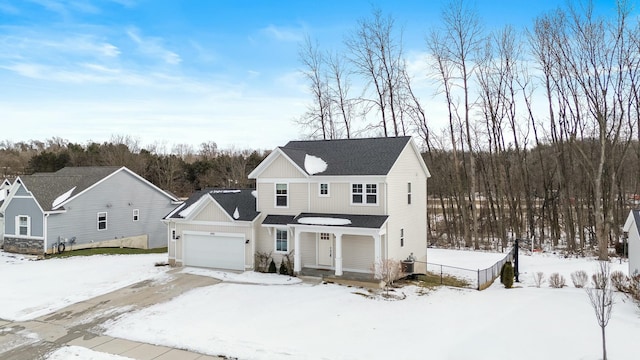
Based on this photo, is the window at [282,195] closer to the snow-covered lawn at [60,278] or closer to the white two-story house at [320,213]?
the white two-story house at [320,213]

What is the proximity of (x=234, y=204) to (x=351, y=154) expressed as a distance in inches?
251

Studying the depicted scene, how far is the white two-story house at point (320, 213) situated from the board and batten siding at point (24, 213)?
10.3 m

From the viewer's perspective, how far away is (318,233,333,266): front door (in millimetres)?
17641

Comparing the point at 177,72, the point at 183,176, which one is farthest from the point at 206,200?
the point at 183,176

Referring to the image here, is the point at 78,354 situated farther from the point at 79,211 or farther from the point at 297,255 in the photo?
the point at 79,211

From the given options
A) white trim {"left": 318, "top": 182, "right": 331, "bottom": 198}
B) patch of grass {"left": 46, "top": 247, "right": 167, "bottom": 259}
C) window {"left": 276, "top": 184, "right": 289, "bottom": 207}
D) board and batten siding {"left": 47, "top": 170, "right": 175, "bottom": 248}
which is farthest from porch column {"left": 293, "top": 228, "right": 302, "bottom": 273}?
board and batten siding {"left": 47, "top": 170, "right": 175, "bottom": 248}

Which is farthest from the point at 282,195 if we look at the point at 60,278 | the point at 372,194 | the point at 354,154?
the point at 60,278

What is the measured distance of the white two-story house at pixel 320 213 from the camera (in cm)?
1680

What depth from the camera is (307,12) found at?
851 inches

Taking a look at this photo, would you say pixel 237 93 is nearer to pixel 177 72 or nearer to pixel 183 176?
pixel 177 72

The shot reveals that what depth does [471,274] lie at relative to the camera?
19.5m

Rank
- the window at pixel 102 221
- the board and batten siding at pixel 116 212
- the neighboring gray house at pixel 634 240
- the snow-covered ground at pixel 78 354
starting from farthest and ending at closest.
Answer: the window at pixel 102 221 → the board and batten siding at pixel 116 212 → the neighboring gray house at pixel 634 240 → the snow-covered ground at pixel 78 354

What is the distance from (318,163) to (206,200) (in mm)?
5790

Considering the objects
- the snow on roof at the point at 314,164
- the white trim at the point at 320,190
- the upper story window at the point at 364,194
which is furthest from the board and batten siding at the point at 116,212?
the upper story window at the point at 364,194
